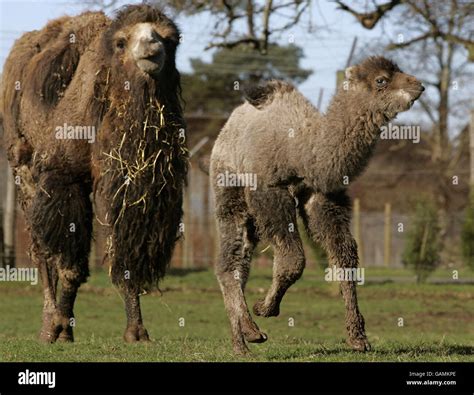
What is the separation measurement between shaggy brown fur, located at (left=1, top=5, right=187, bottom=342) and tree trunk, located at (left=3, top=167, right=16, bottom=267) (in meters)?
15.2

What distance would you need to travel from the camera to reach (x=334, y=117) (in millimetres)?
8602

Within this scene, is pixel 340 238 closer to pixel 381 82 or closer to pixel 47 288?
pixel 381 82

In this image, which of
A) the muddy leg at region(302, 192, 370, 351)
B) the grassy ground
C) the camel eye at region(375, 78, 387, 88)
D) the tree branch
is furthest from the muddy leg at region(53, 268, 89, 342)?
the tree branch

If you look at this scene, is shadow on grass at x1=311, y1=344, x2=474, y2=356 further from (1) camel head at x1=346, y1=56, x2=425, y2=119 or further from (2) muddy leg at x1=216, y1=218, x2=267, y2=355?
(1) camel head at x1=346, y1=56, x2=425, y2=119

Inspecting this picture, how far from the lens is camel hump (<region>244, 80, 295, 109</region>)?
929cm

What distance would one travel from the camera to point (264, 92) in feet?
30.7

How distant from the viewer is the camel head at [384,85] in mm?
8227

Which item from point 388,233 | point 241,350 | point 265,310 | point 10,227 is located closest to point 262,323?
point 265,310

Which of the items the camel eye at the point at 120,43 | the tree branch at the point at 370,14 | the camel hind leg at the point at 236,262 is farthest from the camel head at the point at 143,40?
the tree branch at the point at 370,14

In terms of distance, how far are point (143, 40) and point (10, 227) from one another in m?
19.5

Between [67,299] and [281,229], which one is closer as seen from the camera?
[281,229]

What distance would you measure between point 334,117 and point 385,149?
38.7m
